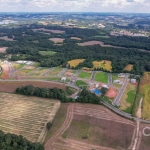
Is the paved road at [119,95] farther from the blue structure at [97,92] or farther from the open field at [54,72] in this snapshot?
the open field at [54,72]

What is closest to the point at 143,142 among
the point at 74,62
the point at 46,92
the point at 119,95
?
the point at 119,95

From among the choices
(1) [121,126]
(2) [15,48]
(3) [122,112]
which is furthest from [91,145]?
(2) [15,48]

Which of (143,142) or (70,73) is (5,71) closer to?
(70,73)

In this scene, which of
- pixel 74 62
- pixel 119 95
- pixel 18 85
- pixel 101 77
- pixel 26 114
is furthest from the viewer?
pixel 74 62

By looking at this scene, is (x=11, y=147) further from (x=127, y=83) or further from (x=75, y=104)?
(x=127, y=83)

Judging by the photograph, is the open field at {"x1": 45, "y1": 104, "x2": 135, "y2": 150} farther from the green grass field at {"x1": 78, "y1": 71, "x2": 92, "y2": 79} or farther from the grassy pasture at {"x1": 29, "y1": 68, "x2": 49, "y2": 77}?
the grassy pasture at {"x1": 29, "y1": 68, "x2": 49, "y2": 77}

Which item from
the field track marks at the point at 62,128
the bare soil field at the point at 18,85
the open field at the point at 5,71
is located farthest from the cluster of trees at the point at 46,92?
the open field at the point at 5,71
